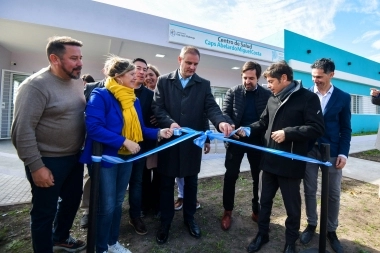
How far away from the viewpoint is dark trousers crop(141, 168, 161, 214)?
3043 millimetres

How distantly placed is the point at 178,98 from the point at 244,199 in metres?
2.20

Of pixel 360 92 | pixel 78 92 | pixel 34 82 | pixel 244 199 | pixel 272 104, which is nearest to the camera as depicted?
pixel 34 82

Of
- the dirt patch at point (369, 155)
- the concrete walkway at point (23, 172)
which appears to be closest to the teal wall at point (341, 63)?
the dirt patch at point (369, 155)

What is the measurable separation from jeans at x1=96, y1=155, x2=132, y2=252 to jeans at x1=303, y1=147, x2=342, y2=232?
2.03 metres

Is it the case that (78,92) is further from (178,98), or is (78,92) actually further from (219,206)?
(219,206)

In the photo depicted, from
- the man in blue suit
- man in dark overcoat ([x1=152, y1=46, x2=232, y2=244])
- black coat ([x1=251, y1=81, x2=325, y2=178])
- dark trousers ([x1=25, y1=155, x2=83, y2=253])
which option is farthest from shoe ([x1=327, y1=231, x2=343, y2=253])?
dark trousers ([x1=25, y1=155, x2=83, y2=253])

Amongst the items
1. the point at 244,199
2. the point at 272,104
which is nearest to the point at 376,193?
the point at 244,199

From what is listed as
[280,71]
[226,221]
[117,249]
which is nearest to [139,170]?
[117,249]

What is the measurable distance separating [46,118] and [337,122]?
2882 mm

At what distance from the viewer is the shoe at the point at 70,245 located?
7.41 ft

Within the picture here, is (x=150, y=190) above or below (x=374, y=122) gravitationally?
below

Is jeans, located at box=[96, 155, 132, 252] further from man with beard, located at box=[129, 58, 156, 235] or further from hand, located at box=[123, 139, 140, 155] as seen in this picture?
man with beard, located at box=[129, 58, 156, 235]

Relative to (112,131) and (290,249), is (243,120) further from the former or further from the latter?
(112,131)

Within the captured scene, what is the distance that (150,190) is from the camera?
10.2ft
